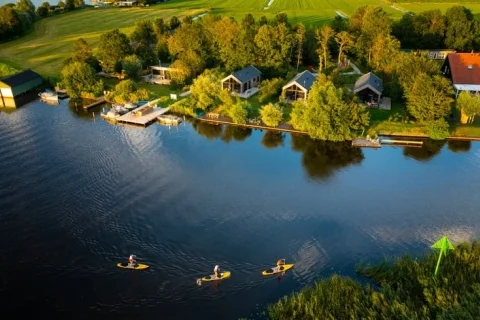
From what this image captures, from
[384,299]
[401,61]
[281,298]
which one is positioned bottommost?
[281,298]

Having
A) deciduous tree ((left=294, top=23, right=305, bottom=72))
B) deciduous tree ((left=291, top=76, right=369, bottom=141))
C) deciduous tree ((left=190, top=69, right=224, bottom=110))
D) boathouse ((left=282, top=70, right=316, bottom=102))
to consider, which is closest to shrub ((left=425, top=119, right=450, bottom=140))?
deciduous tree ((left=291, top=76, right=369, bottom=141))

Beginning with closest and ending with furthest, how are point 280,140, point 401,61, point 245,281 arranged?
point 245,281 → point 280,140 → point 401,61

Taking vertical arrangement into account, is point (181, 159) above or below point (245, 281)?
above

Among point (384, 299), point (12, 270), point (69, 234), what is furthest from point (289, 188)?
point (12, 270)

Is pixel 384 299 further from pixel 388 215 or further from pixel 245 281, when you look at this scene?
pixel 388 215

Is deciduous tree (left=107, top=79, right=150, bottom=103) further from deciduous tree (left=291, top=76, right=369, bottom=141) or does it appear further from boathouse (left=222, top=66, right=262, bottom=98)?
deciduous tree (left=291, top=76, right=369, bottom=141)

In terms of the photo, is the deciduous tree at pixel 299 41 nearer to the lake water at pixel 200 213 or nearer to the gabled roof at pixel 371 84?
the gabled roof at pixel 371 84

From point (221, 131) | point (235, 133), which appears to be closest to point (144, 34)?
point (221, 131)

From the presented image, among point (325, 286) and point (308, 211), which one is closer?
point (325, 286)
